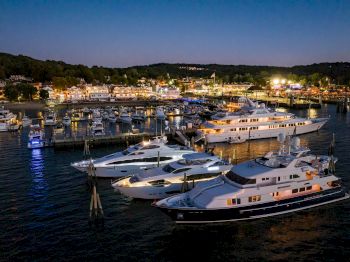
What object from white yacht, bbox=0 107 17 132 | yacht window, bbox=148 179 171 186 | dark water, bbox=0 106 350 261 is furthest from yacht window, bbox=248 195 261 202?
white yacht, bbox=0 107 17 132

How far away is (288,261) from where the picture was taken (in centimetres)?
2111

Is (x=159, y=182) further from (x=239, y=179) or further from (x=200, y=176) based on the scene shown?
(x=239, y=179)

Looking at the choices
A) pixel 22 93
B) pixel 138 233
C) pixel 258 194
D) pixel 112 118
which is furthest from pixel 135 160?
pixel 22 93

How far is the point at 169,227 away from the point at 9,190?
17199 mm

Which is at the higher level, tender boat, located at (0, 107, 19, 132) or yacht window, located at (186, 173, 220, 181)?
yacht window, located at (186, 173, 220, 181)

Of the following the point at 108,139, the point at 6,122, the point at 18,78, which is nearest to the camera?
the point at 108,139

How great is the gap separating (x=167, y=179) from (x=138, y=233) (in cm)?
640

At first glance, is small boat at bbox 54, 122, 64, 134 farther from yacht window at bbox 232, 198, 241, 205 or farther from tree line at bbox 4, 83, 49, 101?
tree line at bbox 4, 83, 49, 101

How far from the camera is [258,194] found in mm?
25141

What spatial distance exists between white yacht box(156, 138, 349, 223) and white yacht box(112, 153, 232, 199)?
3715 millimetres

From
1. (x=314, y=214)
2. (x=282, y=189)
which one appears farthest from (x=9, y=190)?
(x=314, y=214)

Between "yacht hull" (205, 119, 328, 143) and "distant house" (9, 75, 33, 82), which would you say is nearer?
"yacht hull" (205, 119, 328, 143)

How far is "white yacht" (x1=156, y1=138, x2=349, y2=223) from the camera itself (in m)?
24.2

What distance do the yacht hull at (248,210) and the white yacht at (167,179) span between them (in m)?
4.75
